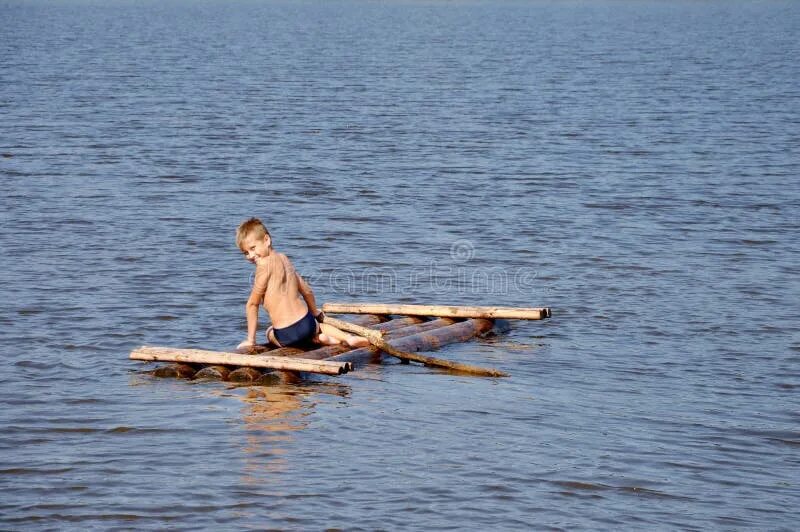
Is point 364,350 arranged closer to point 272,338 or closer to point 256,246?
point 272,338

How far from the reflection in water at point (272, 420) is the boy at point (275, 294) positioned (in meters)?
0.78

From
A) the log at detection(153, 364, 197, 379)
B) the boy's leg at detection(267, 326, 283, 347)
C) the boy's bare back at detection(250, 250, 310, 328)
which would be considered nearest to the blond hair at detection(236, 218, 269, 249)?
the boy's bare back at detection(250, 250, 310, 328)

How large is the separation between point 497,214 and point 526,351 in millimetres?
9097

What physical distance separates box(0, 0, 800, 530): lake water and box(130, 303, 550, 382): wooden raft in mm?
206

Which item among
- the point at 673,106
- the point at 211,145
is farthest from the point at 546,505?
the point at 673,106

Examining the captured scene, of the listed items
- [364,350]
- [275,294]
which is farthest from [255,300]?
[364,350]

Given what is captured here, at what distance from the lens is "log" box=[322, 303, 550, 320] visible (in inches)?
556

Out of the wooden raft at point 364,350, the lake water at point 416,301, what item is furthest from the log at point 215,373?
the lake water at point 416,301

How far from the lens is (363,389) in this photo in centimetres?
1176

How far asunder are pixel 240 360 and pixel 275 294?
939 millimetres

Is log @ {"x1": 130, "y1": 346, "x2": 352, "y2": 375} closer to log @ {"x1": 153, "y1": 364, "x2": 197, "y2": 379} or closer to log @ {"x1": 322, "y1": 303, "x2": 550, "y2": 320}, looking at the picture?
log @ {"x1": 153, "y1": 364, "x2": 197, "y2": 379}

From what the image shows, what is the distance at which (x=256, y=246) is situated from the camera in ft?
39.3

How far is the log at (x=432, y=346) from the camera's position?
40.3 feet

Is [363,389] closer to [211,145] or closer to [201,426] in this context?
[201,426]
